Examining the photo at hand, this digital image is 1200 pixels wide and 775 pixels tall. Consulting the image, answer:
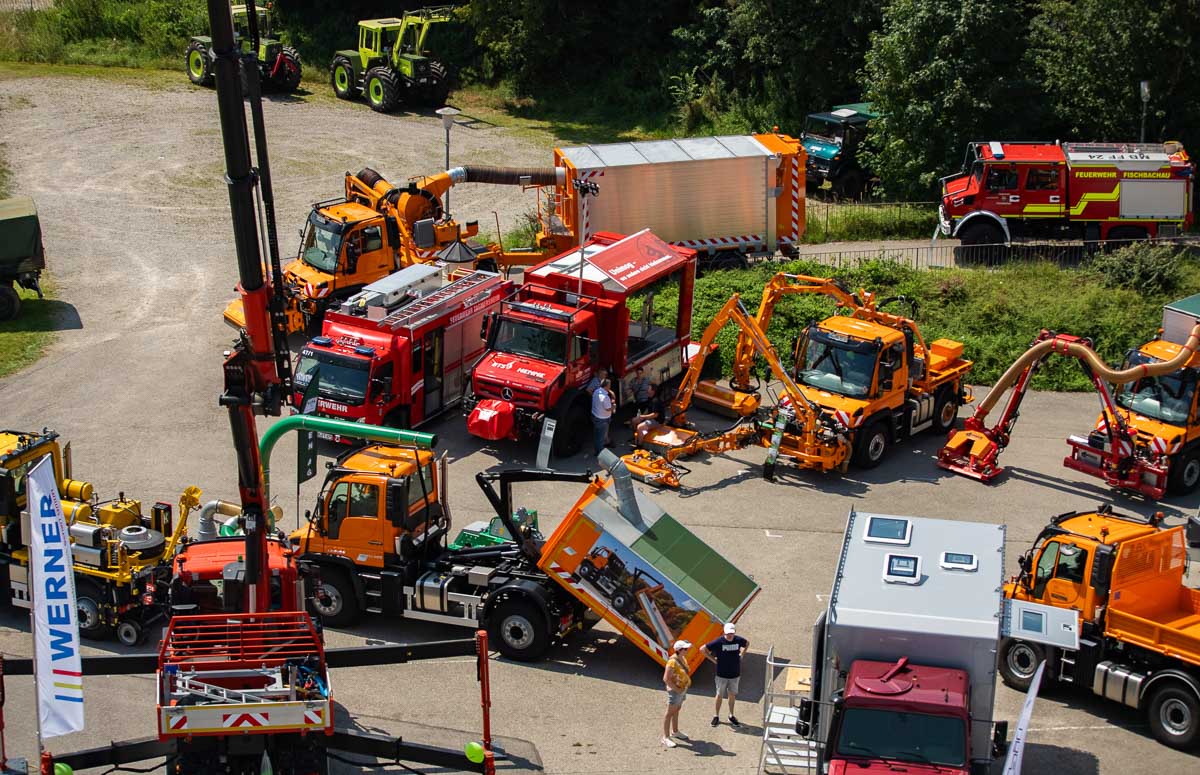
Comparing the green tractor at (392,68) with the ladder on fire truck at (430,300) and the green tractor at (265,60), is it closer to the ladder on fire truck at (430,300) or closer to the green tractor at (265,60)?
the green tractor at (265,60)

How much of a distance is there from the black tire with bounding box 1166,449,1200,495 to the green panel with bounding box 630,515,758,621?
352 inches

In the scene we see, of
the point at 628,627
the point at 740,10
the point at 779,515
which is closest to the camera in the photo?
the point at 628,627

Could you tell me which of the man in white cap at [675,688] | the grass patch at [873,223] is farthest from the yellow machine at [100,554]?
the grass patch at [873,223]

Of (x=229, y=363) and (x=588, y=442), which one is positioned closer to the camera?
(x=229, y=363)

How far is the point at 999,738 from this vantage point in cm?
1455

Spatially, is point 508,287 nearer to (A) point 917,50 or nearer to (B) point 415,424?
(B) point 415,424

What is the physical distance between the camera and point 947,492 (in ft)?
75.9

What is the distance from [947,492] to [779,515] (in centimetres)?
297

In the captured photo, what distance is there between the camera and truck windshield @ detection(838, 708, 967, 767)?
43.0 feet

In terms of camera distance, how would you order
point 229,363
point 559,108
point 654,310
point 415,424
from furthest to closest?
point 559,108
point 654,310
point 415,424
point 229,363

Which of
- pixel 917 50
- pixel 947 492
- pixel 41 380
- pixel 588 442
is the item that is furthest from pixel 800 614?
pixel 917 50

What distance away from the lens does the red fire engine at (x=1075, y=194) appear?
33469 millimetres

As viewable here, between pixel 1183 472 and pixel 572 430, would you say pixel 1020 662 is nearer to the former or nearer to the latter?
pixel 1183 472

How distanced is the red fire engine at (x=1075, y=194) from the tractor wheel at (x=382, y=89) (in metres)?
20.7
